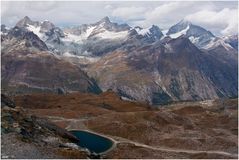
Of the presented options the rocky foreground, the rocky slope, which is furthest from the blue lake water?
the rocky slope

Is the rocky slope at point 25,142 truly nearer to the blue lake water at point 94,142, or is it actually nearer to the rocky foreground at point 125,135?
the rocky foreground at point 125,135

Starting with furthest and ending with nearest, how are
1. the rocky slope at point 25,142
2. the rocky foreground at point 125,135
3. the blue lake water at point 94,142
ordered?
1. the blue lake water at point 94,142
2. the rocky foreground at point 125,135
3. the rocky slope at point 25,142

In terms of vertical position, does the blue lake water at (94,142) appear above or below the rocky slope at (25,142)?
below

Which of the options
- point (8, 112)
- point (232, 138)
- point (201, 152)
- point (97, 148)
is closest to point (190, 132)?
point (232, 138)

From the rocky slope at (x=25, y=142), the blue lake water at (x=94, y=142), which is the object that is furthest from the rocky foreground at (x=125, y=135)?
the blue lake water at (x=94, y=142)

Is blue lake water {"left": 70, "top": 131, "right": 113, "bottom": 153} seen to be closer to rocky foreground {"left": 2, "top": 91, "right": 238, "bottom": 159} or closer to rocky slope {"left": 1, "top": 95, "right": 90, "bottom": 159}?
rocky foreground {"left": 2, "top": 91, "right": 238, "bottom": 159}

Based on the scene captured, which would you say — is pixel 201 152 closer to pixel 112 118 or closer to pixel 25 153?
pixel 112 118

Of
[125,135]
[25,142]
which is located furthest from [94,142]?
[25,142]

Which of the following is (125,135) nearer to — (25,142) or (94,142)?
(94,142)
